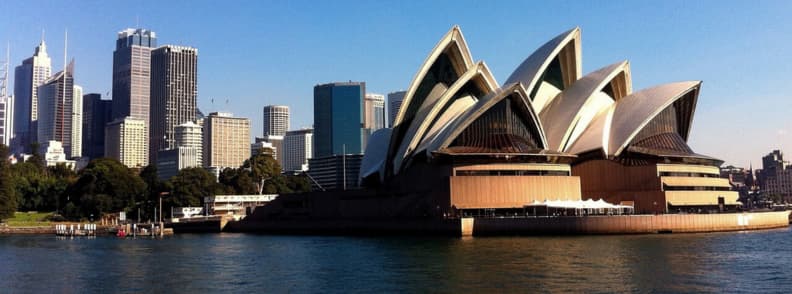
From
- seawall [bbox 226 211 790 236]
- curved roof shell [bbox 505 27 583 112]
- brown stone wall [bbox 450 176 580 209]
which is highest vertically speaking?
curved roof shell [bbox 505 27 583 112]

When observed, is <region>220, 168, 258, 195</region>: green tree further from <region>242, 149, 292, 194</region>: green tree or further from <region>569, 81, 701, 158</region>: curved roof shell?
<region>569, 81, 701, 158</region>: curved roof shell

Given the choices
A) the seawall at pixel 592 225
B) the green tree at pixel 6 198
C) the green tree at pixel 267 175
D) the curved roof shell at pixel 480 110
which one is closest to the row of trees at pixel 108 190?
the green tree at pixel 6 198

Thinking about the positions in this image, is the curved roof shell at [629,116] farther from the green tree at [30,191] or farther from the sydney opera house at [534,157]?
the green tree at [30,191]

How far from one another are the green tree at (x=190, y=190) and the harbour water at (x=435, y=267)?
52.9 metres

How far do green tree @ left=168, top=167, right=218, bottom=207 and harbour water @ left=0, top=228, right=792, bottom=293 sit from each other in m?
52.9

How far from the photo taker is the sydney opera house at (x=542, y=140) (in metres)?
70.4

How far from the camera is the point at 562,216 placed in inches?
2500

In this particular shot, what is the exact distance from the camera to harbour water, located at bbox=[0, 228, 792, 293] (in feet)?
110

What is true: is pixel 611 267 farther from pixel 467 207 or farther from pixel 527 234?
pixel 467 207

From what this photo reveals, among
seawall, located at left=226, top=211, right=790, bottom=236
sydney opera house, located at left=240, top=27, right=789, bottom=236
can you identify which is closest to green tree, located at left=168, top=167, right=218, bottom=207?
sydney opera house, located at left=240, top=27, right=789, bottom=236

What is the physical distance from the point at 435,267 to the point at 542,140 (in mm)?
36465

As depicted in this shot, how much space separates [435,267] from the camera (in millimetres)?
39656

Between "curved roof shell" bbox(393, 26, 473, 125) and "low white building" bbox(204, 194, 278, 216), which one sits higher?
"curved roof shell" bbox(393, 26, 473, 125)

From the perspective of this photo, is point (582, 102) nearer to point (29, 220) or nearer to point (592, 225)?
point (592, 225)
